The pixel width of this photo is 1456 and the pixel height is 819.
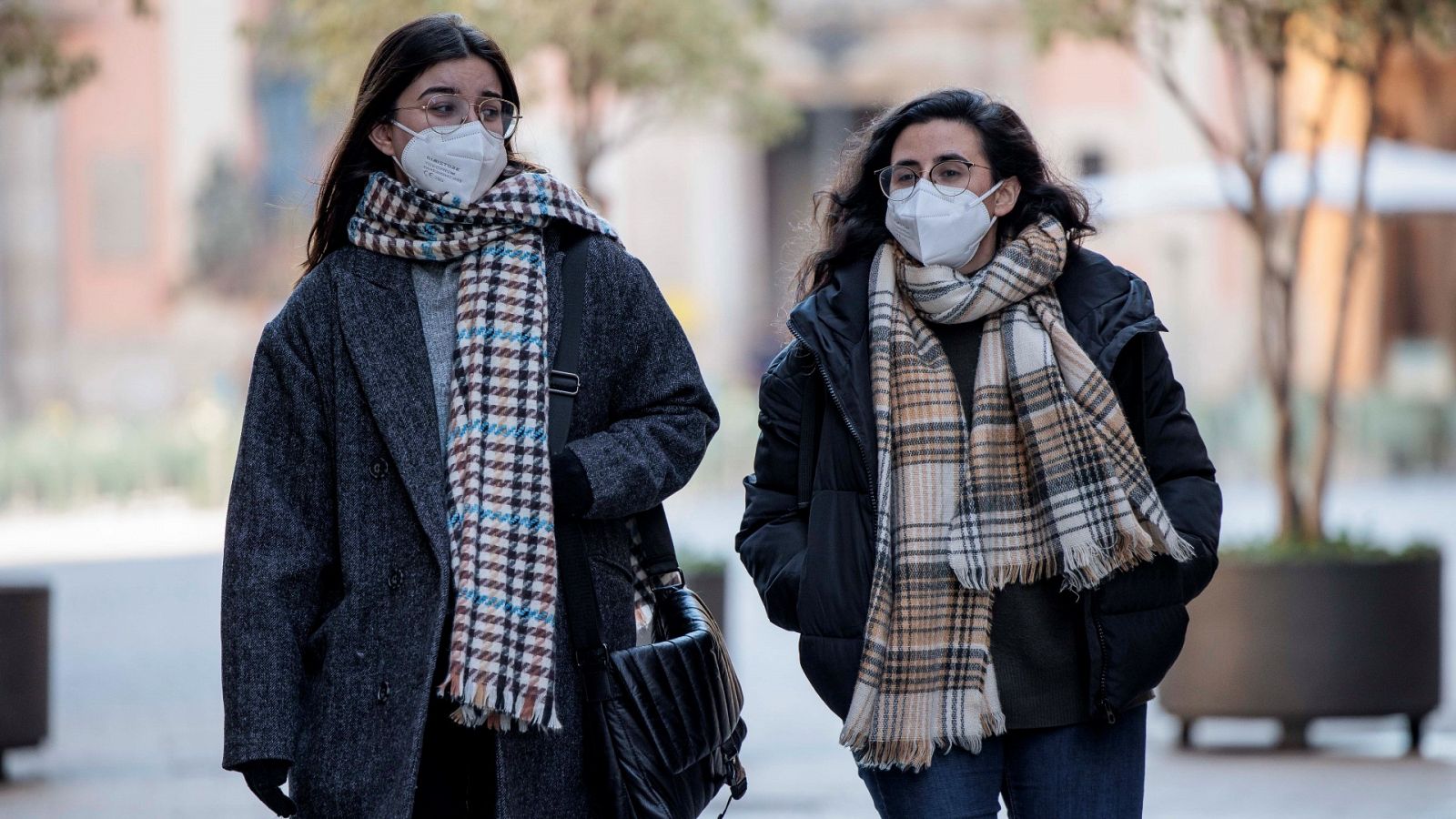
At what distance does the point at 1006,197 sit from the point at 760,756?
4836 millimetres

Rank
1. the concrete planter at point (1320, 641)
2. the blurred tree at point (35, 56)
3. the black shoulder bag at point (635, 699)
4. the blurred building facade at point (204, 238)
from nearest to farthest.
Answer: the black shoulder bag at point (635, 699)
the concrete planter at point (1320, 641)
the blurred tree at point (35, 56)
the blurred building facade at point (204, 238)

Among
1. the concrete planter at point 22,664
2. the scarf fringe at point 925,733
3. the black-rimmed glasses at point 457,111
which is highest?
the black-rimmed glasses at point 457,111

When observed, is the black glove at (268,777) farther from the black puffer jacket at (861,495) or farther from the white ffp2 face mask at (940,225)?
the white ffp2 face mask at (940,225)

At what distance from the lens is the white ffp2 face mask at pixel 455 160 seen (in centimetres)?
330

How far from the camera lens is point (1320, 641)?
7602 millimetres

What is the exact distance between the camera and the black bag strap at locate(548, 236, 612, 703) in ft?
10.5

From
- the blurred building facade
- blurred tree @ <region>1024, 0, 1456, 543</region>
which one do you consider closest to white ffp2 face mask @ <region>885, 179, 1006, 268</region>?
blurred tree @ <region>1024, 0, 1456, 543</region>

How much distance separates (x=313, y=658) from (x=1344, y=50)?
6.24m

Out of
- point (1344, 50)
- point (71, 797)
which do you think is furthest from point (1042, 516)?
point (1344, 50)

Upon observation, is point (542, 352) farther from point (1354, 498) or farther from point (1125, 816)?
point (1354, 498)

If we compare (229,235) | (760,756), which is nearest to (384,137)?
(760,756)

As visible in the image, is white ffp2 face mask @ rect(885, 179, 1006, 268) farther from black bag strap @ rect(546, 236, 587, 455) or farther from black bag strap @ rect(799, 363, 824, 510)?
black bag strap @ rect(546, 236, 587, 455)

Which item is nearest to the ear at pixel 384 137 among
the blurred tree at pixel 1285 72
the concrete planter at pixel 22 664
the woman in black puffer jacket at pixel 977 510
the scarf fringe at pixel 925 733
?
the woman in black puffer jacket at pixel 977 510

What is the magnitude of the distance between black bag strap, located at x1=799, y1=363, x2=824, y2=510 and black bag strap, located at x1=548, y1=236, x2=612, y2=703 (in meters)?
0.44
